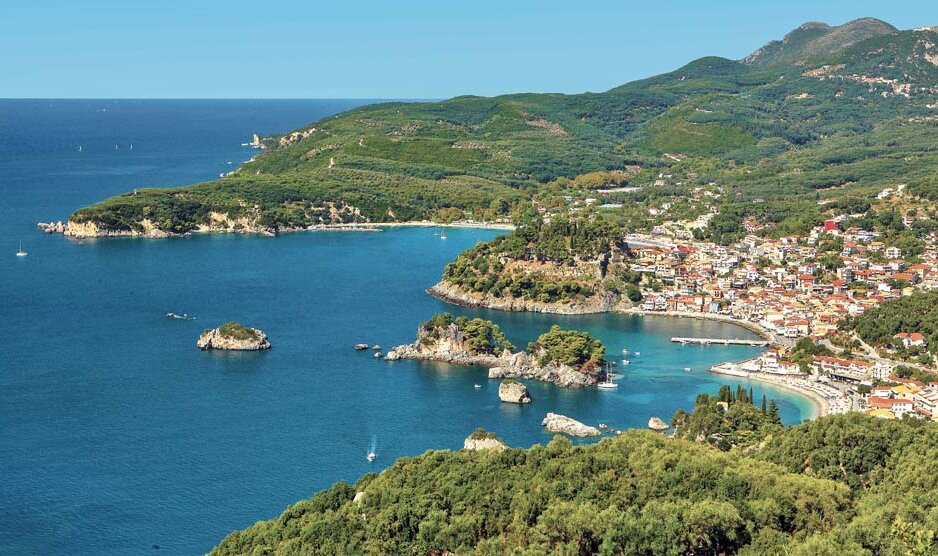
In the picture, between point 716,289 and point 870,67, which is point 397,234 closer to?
point 716,289

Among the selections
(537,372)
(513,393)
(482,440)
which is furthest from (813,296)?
(482,440)

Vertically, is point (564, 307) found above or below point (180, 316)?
above

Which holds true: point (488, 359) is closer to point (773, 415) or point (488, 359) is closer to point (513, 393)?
point (513, 393)

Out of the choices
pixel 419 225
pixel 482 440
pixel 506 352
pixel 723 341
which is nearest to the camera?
pixel 482 440

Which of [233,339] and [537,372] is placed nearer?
[537,372]

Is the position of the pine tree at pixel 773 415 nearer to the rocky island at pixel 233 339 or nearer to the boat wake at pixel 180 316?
the rocky island at pixel 233 339

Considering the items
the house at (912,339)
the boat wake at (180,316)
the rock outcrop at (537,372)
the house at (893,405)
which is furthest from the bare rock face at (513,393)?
the boat wake at (180,316)

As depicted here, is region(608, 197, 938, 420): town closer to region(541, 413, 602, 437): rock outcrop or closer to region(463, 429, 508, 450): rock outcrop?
region(541, 413, 602, 437): rock outcrop
